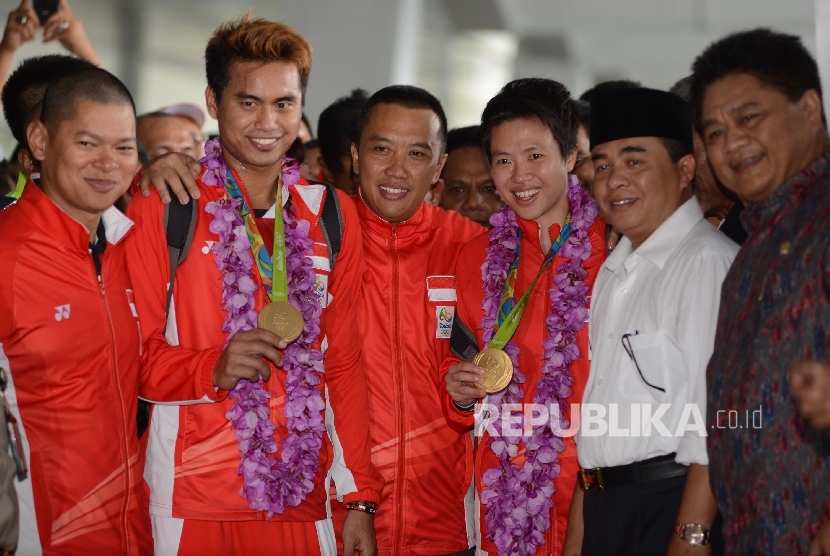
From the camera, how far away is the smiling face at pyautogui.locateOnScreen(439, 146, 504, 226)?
5.25 m

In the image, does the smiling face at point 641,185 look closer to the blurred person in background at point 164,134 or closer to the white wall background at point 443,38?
the blurred person in background at point 164,134

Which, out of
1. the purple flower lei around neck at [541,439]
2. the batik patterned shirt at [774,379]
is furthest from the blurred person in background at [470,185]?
the batik patterned shirt at [774,379]

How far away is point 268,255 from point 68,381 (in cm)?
84

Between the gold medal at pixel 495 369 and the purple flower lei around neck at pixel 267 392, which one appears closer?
the purple flower lei around neck at pixel 267 392

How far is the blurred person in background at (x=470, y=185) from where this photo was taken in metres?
5.25

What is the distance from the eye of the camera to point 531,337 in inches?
152

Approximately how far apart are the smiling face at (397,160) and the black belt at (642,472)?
1.50m

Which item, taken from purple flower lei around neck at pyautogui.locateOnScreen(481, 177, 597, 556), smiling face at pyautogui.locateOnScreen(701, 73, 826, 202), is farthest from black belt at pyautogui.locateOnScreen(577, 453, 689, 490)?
smiling face at pyautogui.locateOnScreen(701, 73, 826, 202)

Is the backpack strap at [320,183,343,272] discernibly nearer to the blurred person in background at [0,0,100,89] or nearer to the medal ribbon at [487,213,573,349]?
the medal ribbon at [487,213,573,349]

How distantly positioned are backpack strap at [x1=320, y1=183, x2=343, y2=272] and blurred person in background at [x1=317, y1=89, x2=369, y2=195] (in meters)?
1.72

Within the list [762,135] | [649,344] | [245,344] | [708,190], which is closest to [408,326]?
[245,344]

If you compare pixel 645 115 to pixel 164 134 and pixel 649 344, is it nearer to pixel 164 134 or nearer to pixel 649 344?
pixel 649 344

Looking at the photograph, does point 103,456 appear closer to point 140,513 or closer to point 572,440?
point 140,513
